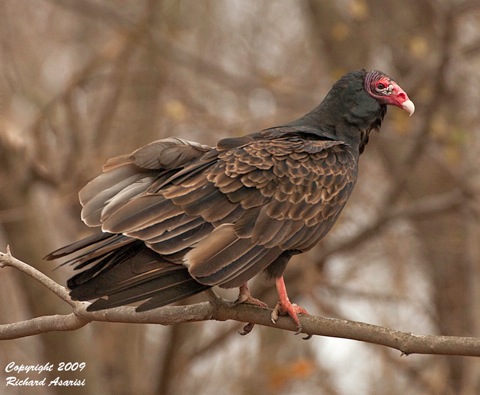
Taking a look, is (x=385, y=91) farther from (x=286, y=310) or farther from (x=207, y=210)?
(x=286, y=310)

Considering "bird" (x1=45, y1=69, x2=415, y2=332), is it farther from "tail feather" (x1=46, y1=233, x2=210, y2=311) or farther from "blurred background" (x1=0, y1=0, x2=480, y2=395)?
"blurred background" (x1=0, y1=0, x2=480, y2=395)

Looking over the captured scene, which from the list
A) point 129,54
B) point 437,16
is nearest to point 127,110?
point 129,54

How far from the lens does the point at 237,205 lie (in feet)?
15.0

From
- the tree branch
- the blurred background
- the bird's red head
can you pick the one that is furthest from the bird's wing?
the blurred background

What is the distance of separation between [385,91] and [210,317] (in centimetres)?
180

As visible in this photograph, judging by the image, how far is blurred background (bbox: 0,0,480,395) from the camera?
25.5 ft

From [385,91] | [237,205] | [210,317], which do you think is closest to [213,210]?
[237,205]

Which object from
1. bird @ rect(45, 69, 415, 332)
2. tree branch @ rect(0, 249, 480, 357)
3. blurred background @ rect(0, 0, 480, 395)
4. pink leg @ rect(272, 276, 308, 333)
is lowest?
blurred background @ rect(0, 0, 480, 395)

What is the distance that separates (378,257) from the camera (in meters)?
9.44

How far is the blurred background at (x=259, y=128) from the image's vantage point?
777cm

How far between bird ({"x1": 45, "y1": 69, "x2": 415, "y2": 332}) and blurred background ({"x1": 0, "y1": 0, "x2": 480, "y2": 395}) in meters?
2.60

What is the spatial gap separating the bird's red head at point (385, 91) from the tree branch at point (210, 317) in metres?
1.59

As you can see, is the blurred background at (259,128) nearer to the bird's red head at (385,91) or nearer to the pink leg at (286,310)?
the bird's red head at (385,91)

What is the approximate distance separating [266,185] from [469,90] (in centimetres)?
561
